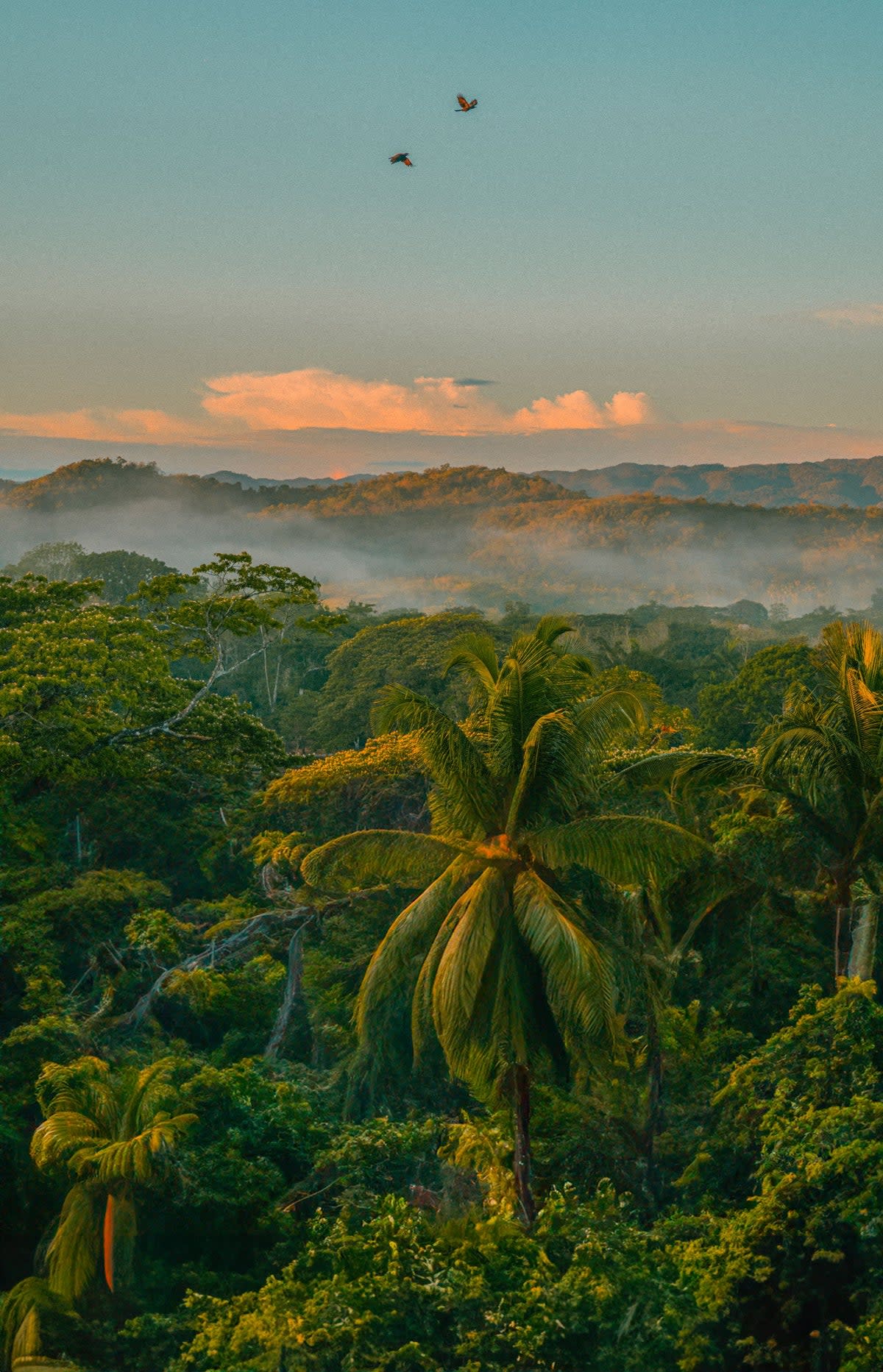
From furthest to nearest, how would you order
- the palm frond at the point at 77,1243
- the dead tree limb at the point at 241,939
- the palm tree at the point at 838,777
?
the dead tree limb at the point at 241,939 < the palm tree at the point at 838,777 < the palm frond at the point at 77,1243

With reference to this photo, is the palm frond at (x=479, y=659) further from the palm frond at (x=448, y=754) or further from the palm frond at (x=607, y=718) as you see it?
the palm frond at (x=607, y=718)

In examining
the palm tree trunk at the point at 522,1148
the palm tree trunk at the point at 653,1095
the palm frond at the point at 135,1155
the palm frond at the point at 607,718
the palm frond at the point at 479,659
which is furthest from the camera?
the palm tree trunk at the point at 653,1095

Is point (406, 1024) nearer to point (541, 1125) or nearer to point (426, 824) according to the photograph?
point (541, 1125)

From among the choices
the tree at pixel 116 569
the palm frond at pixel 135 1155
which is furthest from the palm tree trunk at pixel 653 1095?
the tree at pixel 116 569

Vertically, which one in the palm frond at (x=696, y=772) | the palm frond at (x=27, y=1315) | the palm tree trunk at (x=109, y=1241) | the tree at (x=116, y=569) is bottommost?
the palm frond at (x=27, y=1315)

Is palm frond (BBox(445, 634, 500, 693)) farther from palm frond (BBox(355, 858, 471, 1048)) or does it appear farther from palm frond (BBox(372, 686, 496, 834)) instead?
palm frond (BBox(355, 858, 471, 1048))

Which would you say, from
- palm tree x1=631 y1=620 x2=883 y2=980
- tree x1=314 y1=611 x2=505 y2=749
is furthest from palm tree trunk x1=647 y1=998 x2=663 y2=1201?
tree x1=314 y1=611 x2=505 y2=749

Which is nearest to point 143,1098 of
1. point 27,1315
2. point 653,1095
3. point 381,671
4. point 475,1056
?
point 27,1315

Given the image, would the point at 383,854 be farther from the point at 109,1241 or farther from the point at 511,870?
the point at 109,1241
